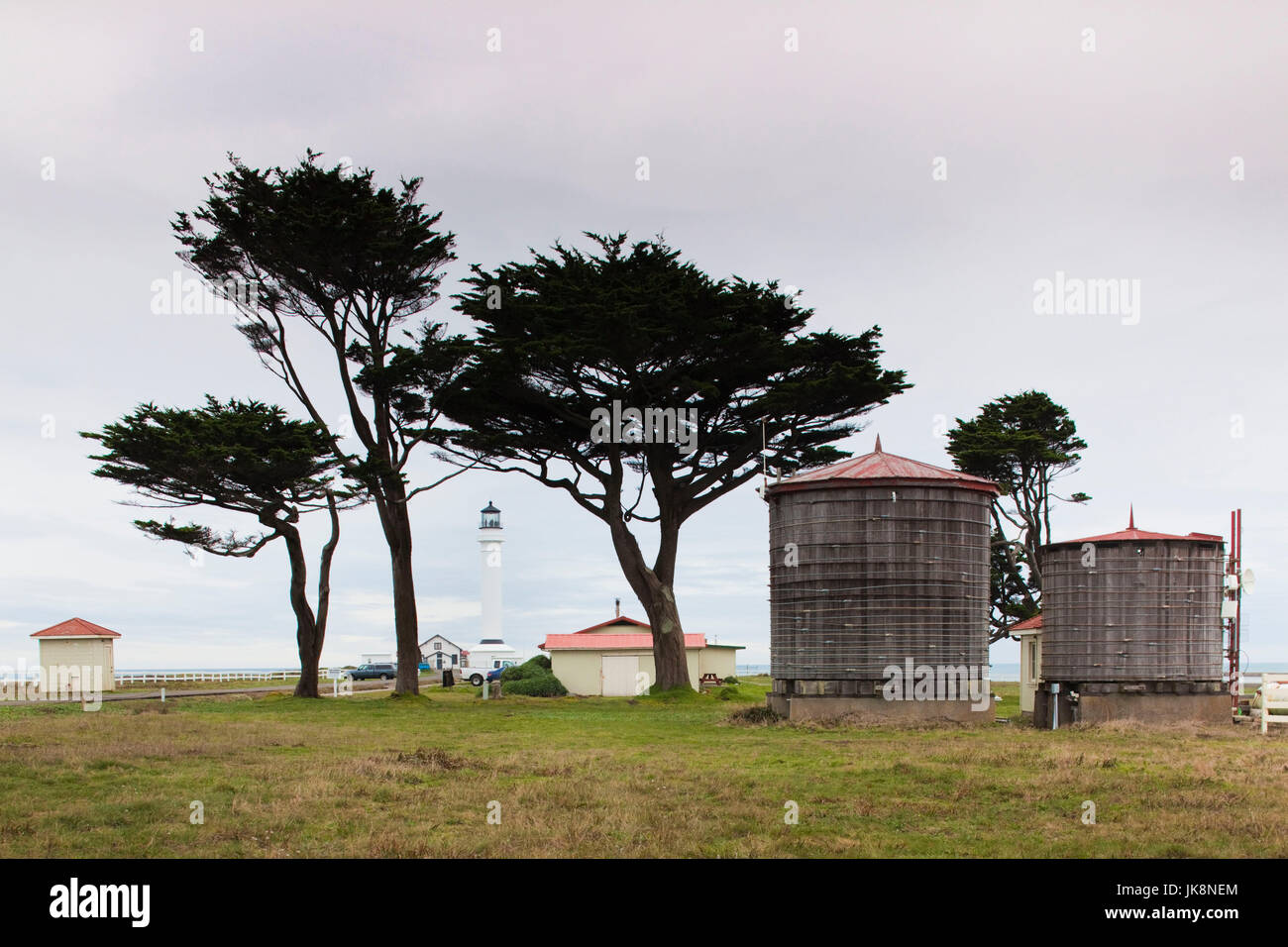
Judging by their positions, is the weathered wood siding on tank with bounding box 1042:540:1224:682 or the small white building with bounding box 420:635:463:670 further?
the small white building with bounding box 420:635:463:670

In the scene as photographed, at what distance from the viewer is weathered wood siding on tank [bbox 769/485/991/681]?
27.6 metres

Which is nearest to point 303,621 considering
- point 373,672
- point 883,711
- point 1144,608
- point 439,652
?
point 883,711

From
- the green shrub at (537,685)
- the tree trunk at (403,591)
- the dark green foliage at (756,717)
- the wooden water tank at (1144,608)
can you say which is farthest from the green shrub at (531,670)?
the wooden water tank at (1144,608)

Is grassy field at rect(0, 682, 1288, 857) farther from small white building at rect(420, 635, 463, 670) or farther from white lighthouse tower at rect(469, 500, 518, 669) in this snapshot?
small white building at rect(420, 635, 463, 670)

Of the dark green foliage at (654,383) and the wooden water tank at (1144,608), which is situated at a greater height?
the dark green foliage at (654,383)

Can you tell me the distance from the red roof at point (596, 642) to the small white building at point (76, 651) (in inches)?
707

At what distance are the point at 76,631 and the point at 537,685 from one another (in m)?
18.8

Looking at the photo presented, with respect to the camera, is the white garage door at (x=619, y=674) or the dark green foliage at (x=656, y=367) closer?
the dark green foliage at (x=656, y=367)

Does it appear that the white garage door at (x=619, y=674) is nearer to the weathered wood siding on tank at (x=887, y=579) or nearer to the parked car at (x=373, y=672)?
the weathered wood siding on tank at (x=887, y=579)

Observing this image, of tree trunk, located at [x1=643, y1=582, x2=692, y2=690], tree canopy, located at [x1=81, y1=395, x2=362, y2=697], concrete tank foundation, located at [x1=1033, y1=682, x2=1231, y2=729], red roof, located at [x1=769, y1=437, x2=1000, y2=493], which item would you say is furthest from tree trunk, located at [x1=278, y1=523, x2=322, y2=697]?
concrete tank foundation, located at [x1=1033, y1=682, x2=1231, y2=729]

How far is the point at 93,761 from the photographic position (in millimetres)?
18188

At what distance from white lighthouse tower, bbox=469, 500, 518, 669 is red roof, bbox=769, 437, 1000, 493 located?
52512 millimetres

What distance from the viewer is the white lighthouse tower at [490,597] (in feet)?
263
